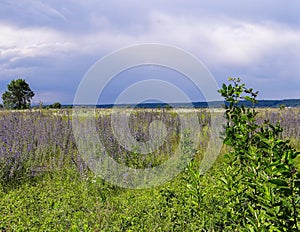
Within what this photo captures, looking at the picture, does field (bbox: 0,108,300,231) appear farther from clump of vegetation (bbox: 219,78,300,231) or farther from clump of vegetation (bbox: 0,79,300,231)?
clump of vegetation (bbox: 219,78,300,231)

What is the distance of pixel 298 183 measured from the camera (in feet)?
5.27

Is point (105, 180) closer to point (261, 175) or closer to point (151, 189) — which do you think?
point (151, 189)

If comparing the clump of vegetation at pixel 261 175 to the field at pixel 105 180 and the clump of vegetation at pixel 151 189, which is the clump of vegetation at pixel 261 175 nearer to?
the clump of vegetation at pixel 151 189

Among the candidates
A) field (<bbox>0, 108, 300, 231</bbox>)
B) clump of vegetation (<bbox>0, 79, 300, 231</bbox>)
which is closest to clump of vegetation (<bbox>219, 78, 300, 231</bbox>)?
clump of vegetation (<bbox>0, 79, 300, 231</bbox>)

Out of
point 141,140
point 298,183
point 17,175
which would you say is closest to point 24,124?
point 17,175

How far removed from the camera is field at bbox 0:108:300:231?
3396mm

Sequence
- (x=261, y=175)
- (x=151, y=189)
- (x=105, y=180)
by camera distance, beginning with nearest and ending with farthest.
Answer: (x=261, y=175) < (x=151, y=189) < (x=105, y=180)

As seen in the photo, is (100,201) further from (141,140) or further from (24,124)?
(24,124)

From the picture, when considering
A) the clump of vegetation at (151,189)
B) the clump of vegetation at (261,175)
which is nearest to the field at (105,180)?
the clump of vegetation at (151,189)

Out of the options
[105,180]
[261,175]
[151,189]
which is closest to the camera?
[261,175]

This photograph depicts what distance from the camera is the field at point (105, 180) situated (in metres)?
3.40

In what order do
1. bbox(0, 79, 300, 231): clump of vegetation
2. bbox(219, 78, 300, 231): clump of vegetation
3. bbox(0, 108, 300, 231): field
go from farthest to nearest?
bbox(0, 108, 300, 231): field → bbox(0, 79, 300, 231): clump of vegetation → bbox(219, 78, 300, 231): clump of vegetation

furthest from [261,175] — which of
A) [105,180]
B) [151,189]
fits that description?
[105,180]

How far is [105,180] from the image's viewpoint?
537 centimetres
